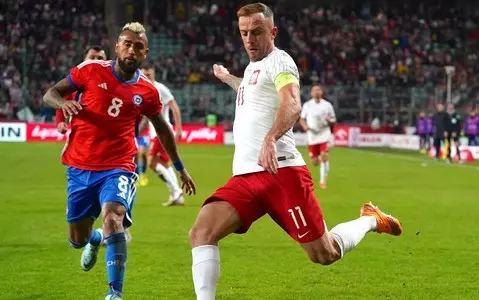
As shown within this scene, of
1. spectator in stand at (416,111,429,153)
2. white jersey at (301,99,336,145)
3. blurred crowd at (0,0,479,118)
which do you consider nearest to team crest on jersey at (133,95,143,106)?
white jersey at (301,99,336,145)

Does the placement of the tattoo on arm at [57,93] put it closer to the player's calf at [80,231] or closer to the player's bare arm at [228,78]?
the player's calf at [80,231]

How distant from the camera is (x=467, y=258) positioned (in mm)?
10438

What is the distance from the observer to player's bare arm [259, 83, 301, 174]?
19.5ft

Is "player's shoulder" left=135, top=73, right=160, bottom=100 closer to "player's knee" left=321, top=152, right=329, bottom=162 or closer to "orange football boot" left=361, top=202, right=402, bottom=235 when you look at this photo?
"orange football boot" left=361, top=202, right=402, bottom=235

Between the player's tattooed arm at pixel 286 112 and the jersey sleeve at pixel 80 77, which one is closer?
the player's tattooed arm at pixel 286 112

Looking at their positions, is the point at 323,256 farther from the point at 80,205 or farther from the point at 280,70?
the point at 80,205

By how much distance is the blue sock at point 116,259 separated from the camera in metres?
7.25

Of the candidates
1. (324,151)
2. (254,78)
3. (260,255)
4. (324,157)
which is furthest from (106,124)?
(324,151)

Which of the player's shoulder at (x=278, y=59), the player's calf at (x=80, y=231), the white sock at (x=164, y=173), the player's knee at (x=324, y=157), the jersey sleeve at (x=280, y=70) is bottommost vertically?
the player's knee at (x=324, y=157)

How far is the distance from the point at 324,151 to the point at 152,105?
44.2 ft

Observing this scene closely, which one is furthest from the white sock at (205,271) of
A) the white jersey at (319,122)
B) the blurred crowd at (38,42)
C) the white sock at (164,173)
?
the blurred crowd at (38,42)

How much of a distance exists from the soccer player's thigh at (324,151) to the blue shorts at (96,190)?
43.5 feet

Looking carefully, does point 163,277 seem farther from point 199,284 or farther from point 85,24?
point 85,24

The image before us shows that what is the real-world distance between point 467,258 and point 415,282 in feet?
6.32
